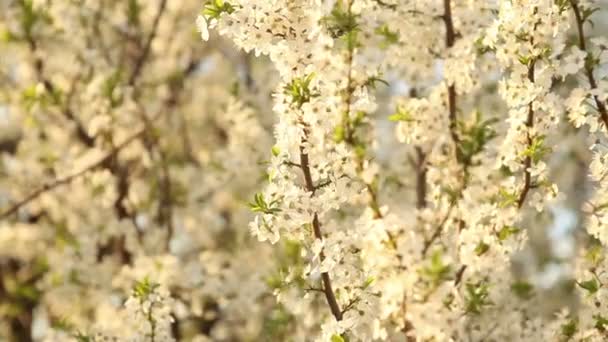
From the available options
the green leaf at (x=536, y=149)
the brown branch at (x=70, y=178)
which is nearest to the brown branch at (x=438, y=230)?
the green leaf at (x=536, y=149)

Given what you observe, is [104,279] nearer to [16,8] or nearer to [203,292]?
[203,292]

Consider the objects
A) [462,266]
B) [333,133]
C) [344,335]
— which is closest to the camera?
[344,335]

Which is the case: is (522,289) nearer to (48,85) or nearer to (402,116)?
(402,116)

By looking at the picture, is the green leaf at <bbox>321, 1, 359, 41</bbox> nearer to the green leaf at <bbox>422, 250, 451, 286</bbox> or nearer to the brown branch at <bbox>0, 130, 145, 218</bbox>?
the green leaf at <bbox>422, 250, 451, 286</bbox>

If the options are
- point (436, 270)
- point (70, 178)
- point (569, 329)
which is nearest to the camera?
point (436, 270)

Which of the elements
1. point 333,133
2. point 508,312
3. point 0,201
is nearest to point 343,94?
point 333,133

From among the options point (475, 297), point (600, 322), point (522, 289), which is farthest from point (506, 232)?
point (522, 289)

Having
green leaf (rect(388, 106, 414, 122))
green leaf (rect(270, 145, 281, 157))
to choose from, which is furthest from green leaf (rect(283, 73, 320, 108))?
green leaf (rect(388, 106, 414, 122))

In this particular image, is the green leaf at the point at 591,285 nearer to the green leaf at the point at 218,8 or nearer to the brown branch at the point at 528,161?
the brown branch at the point at 528,161
